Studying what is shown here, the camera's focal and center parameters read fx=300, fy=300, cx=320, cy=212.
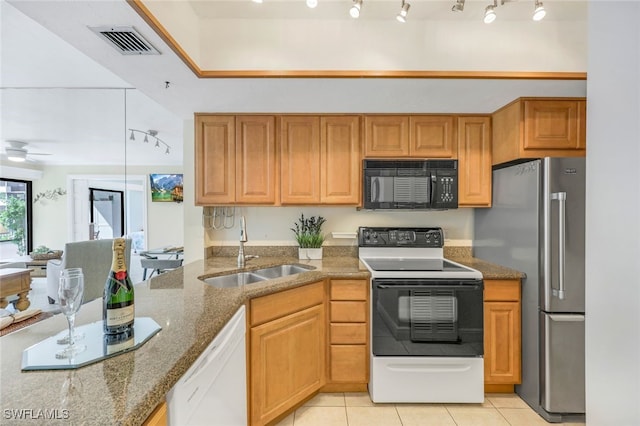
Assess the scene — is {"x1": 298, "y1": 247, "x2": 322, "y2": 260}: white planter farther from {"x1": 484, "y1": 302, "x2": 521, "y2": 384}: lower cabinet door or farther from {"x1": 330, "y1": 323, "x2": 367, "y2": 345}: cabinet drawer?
{"x1": 484, "y1": 302, "x2": 521, "y2": 384}: lower cabinet door

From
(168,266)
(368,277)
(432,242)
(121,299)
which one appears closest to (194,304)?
(121,299)

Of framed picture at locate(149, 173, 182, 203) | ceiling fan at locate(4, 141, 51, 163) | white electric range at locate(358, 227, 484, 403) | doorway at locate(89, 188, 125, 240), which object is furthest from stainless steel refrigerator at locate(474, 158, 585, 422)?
doorway at locate(89, 188, 125, 240)

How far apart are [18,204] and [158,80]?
6.19 meters

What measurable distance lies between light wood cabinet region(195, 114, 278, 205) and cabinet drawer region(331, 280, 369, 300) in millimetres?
1030

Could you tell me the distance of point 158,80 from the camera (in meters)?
1.93

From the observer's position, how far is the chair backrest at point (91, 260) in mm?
3225

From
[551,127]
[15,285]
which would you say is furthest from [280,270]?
[15,285]

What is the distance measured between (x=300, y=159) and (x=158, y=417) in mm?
2082

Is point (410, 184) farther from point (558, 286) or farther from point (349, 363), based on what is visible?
point (349, 363)

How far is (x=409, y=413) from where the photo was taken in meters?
2.07

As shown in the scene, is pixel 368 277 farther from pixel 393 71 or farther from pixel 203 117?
pixel 203 117

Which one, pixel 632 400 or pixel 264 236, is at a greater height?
pixel 264 236

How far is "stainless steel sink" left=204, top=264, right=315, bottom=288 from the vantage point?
2152 millimetres

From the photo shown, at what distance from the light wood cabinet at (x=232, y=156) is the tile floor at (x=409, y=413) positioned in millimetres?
1705
